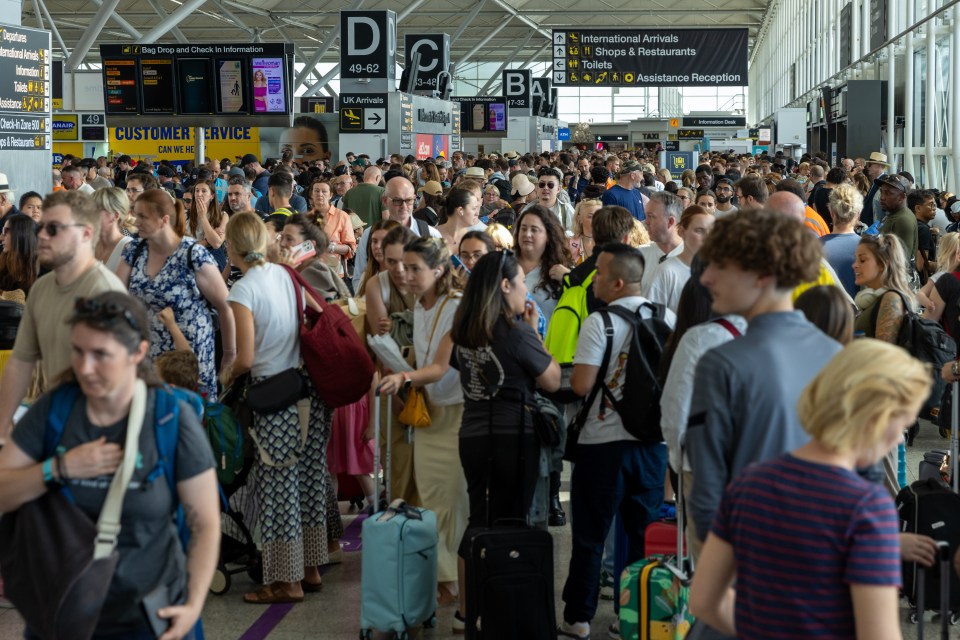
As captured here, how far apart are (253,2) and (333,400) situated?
149 ft

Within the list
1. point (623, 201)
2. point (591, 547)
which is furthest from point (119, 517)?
point (623, 201)

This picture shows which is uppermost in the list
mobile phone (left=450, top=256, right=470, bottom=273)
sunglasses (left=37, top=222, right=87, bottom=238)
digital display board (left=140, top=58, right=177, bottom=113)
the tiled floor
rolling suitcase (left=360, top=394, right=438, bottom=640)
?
digital display board (left=140, top=58, right=177, bottom=113)

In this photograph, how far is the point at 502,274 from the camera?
4602 mm

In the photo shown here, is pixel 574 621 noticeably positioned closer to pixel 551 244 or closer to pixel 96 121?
pixel 551 244

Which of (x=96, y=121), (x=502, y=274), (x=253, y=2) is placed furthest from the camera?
(x=253, y=2)

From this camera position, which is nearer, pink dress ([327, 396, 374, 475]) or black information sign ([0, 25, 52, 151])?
pink dress ([327, 396, 374, 475])

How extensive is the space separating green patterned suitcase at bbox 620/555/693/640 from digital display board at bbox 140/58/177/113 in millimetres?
17616

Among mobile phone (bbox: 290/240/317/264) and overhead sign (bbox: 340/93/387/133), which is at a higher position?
overhead sign (bbox: 340/93/387/133)

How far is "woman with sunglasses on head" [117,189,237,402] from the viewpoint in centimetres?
560

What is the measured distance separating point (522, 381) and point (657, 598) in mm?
1070

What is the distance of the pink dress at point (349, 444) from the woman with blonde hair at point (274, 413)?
0.67 metres

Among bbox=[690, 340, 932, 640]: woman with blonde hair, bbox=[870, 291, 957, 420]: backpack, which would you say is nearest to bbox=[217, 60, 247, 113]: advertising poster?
bbox=[870, 291, 957, 420]: backpack

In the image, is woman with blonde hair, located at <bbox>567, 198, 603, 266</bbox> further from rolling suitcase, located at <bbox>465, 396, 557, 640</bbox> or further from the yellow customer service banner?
the yellow customer service banner

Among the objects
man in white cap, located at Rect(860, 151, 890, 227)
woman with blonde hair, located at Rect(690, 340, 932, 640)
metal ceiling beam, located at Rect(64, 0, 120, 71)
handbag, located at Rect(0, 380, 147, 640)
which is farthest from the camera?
metal ceiling beam, located at Rect(64, 0, 120, 71)
